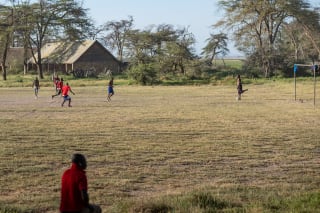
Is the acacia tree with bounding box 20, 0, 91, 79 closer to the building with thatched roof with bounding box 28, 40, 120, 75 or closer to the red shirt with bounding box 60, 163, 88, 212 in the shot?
the building with thatched roof with bounding box 28, 40, 120, 75

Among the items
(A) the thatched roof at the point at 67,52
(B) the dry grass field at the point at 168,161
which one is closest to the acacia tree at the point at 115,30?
(A) the thatched roof at the point at 67,52

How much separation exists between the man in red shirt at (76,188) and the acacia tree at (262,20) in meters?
57.6

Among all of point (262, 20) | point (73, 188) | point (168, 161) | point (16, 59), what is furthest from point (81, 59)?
point (73, 188)

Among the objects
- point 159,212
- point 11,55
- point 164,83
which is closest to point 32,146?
point 159,212

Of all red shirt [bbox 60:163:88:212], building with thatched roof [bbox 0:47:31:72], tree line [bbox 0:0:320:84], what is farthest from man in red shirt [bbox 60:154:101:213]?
building with thatched roof [bbox 0:47:31:72]

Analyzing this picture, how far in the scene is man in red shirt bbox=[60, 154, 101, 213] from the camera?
205 inches

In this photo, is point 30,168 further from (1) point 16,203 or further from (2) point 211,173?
(2) point 211,173

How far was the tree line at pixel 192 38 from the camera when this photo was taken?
6072 cm

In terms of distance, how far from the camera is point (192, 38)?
6831 cm

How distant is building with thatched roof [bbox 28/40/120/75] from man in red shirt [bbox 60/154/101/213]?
209 ft

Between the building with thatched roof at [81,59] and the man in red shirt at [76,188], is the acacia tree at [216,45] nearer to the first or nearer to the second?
the building with thatched roof at [81,59]

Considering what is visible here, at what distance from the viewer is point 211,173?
986 cm

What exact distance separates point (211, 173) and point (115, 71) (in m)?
62.9

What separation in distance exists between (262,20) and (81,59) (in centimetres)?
2453
